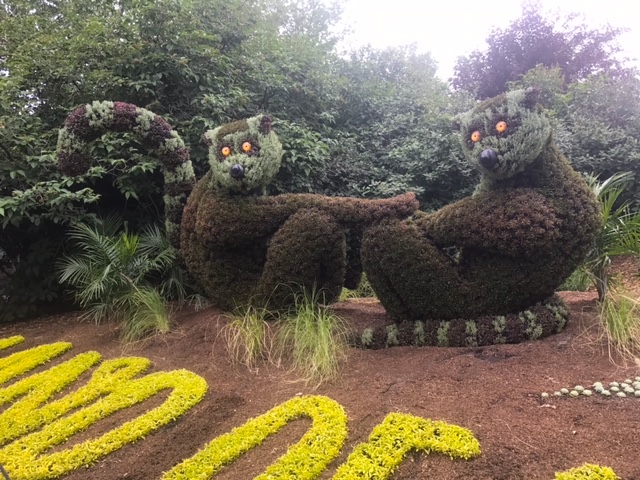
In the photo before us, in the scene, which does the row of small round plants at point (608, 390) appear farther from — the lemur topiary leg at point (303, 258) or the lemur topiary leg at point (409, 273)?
the lemur topiary leg at point (303, 258)

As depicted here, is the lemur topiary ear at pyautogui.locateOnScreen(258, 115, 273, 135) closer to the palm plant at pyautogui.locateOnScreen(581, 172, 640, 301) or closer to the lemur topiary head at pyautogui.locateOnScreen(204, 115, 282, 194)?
the lemur topiary head at pyautogui.locateOnScreen(204, 115, 282, 194)

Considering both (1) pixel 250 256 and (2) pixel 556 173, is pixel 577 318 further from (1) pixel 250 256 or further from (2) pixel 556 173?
(1) pixel 250 256

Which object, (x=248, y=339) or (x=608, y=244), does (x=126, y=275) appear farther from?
(x=608, y=244)

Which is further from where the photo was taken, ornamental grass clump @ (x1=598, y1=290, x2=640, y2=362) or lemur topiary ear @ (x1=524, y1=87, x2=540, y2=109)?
lemur topiary ear @ (x1=524, y1=87, x2=540, y2=109)

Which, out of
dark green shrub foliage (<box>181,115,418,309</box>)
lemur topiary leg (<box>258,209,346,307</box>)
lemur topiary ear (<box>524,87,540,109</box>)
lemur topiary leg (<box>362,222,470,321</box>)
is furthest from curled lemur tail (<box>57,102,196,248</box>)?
lemur topiary ear (<box>524,87,540,109</box>)

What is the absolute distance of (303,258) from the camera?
402 cm

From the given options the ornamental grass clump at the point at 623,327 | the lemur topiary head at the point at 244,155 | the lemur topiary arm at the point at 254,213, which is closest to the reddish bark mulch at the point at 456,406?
the ornamental grass clump at the point at 623,327

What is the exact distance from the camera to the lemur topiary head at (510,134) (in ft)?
10.7

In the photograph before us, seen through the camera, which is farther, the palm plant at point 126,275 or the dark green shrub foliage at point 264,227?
the palm plant at point 126,275

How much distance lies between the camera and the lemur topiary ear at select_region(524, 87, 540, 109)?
3.29 meters

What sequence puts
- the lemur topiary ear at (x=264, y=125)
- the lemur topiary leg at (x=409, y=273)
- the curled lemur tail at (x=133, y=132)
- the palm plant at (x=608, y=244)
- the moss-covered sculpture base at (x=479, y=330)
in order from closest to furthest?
the moss-covered sculpture base at (x=479, y=330) → the lemur topiary leg at (x=409, y=273) → the palm plant at (x=608, y=244) → the lemur topiary ear at (x=264, y=125) → the curled lemur tail at (x=133, y=132)

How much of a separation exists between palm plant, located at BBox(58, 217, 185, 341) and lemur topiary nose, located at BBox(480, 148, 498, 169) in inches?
141

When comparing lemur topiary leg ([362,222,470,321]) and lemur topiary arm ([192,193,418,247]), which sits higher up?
lemur topiary arm ([192,193,418,247])

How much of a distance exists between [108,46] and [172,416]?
5380 mm
